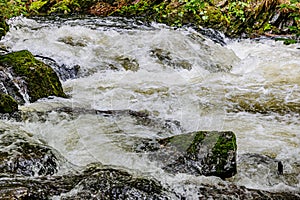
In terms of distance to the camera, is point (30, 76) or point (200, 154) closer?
point (200, 154)

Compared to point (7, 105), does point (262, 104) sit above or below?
below

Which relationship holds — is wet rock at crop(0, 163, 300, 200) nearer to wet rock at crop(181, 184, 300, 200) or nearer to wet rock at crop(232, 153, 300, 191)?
wet rock at crop(181, 184, 300, 200)

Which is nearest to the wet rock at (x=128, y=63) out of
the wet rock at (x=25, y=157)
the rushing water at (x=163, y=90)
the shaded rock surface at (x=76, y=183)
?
the rushing water at (x=163, y=90)

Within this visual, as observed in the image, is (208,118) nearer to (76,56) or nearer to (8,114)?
(8,114)

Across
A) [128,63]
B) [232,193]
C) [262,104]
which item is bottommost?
[262,104]

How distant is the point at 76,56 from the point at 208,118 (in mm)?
3911

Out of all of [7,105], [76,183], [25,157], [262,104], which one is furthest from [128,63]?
[76,183]

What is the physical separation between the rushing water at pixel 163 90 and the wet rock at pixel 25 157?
1.30 ft

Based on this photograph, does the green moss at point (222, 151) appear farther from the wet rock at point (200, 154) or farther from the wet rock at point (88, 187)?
the wet rock at point (88, 187)

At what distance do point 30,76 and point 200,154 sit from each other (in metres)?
3.21

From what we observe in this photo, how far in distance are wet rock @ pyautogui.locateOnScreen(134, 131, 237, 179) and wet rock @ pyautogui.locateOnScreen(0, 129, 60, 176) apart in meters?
1.07

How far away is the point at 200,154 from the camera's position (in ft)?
12.1

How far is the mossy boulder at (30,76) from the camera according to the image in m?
5.53

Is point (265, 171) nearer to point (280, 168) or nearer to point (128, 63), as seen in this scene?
point (280, 168)
